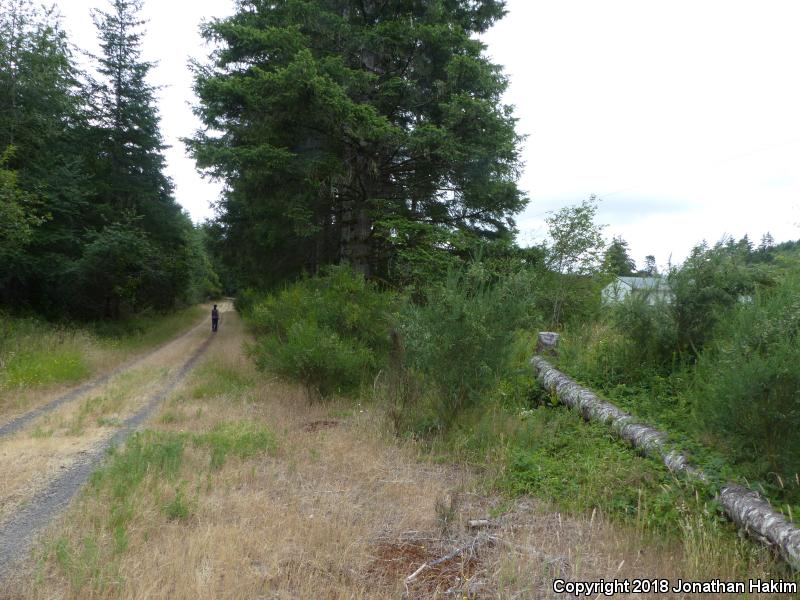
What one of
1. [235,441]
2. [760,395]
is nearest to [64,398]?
[235,441]

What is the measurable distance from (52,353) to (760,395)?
14638 millimetres

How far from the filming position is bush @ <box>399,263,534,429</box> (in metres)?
6.05

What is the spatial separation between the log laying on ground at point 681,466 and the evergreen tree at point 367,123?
16.2 feet

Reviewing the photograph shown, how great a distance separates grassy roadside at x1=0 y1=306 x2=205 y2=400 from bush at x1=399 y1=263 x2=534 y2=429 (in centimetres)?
793

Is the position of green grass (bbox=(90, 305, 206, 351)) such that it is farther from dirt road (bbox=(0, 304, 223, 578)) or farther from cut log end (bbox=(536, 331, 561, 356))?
cut log end (bbox=(536, 331, 561, 356))

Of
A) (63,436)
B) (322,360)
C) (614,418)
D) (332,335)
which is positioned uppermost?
(332,335)

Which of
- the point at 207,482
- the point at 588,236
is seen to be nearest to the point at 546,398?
the point at 207,482

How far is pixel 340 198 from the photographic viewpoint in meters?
13.3

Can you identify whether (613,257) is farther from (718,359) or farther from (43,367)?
(43,367)

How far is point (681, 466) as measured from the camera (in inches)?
178

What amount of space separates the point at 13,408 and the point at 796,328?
452 inches

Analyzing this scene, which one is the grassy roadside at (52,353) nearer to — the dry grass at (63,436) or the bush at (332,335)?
the dry grass at (63,436)

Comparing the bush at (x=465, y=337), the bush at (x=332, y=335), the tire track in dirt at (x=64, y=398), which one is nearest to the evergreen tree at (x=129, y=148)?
the tire track in dirt at (x=64, y=398)

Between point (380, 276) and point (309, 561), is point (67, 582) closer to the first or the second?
point (309, 561)
